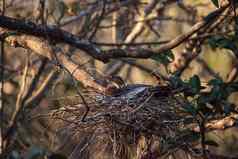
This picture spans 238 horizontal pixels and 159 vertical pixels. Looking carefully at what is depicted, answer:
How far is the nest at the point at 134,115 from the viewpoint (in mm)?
2270

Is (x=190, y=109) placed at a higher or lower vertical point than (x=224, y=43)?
lower

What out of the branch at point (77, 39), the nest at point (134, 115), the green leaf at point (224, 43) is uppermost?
the green leaf at point (224, 43)

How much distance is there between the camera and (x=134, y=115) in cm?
226

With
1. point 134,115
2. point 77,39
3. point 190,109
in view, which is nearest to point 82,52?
point 77,39

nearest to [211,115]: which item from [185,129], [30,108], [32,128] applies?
[185,129]

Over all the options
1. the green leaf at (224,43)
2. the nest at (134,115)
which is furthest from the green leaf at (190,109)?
the green leaf at (224,43)

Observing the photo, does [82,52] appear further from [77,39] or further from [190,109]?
[190,109]

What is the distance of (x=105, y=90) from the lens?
2422mm

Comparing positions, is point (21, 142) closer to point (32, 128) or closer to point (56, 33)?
point (32, 128)

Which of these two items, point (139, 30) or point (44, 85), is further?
point (139, 30)

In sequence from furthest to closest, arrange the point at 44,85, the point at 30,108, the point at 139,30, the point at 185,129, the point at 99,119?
the point at 139,30 < the point at 44,85 < the point at 30,108 < the point at 185,129 < the point at 99,119

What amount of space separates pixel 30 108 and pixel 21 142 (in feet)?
0.98

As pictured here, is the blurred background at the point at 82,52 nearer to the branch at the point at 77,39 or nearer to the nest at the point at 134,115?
the branch at the point at 77,39

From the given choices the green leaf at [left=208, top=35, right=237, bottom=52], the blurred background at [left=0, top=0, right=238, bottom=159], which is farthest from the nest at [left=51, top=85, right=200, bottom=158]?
the green leaf at [left=208, top=35, right=237, bottom=52]
